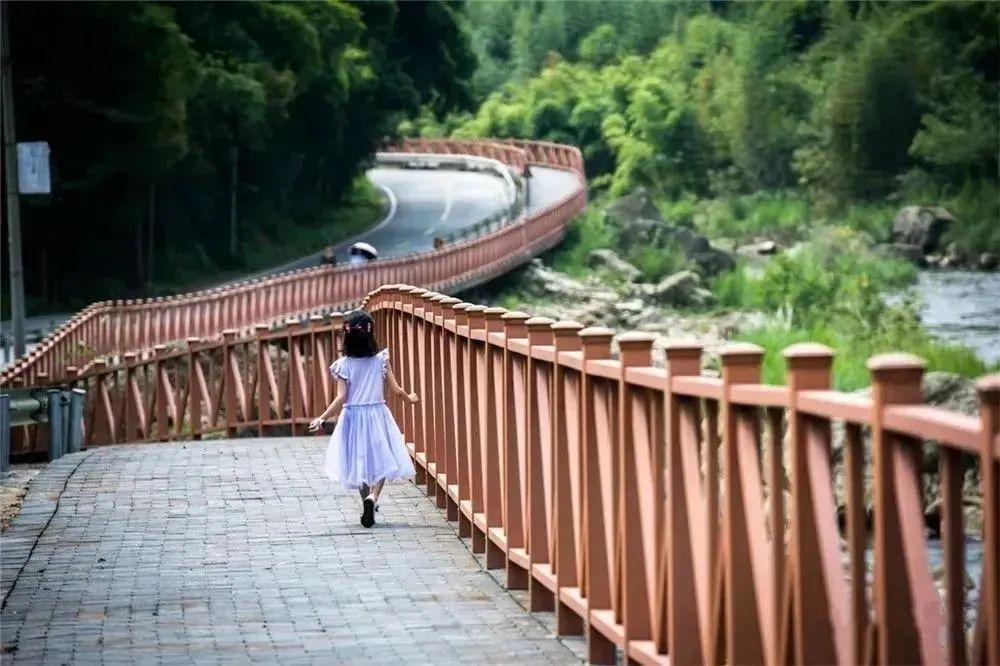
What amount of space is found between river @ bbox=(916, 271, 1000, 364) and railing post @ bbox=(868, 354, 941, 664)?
47557mm

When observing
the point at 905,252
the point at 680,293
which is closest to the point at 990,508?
the point at 680,293

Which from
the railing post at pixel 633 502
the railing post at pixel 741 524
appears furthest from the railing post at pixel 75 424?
the railing post at pixel 741 524

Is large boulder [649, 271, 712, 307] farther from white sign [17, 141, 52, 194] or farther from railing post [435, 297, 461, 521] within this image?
railing post [435, 297, 461, 521]

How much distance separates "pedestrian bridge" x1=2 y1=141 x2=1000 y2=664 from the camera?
18.5ft

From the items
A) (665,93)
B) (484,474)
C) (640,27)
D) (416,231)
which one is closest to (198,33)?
(416,231)

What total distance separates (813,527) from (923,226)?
84.0m

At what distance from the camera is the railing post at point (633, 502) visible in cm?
823

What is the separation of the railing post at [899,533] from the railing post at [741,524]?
1.19 meters

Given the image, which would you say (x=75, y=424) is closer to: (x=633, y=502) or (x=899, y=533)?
(x=633, y=502)

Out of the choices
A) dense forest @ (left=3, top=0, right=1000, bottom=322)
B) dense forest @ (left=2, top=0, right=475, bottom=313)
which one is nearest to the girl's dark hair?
dense forest @ (left=3, top=0, right=1000, bottom=322)

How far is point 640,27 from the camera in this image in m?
163

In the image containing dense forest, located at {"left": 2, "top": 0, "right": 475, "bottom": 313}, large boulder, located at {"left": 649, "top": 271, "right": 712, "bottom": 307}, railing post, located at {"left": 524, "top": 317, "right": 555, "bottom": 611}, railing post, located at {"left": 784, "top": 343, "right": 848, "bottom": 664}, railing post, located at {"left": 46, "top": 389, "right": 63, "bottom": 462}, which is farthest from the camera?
large boulder, located at {"left": 649, "top": 271, "right": 712, "bottom": 307}

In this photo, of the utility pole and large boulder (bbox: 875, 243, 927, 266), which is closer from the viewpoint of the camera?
the utility pole

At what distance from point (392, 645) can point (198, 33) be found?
168ft
